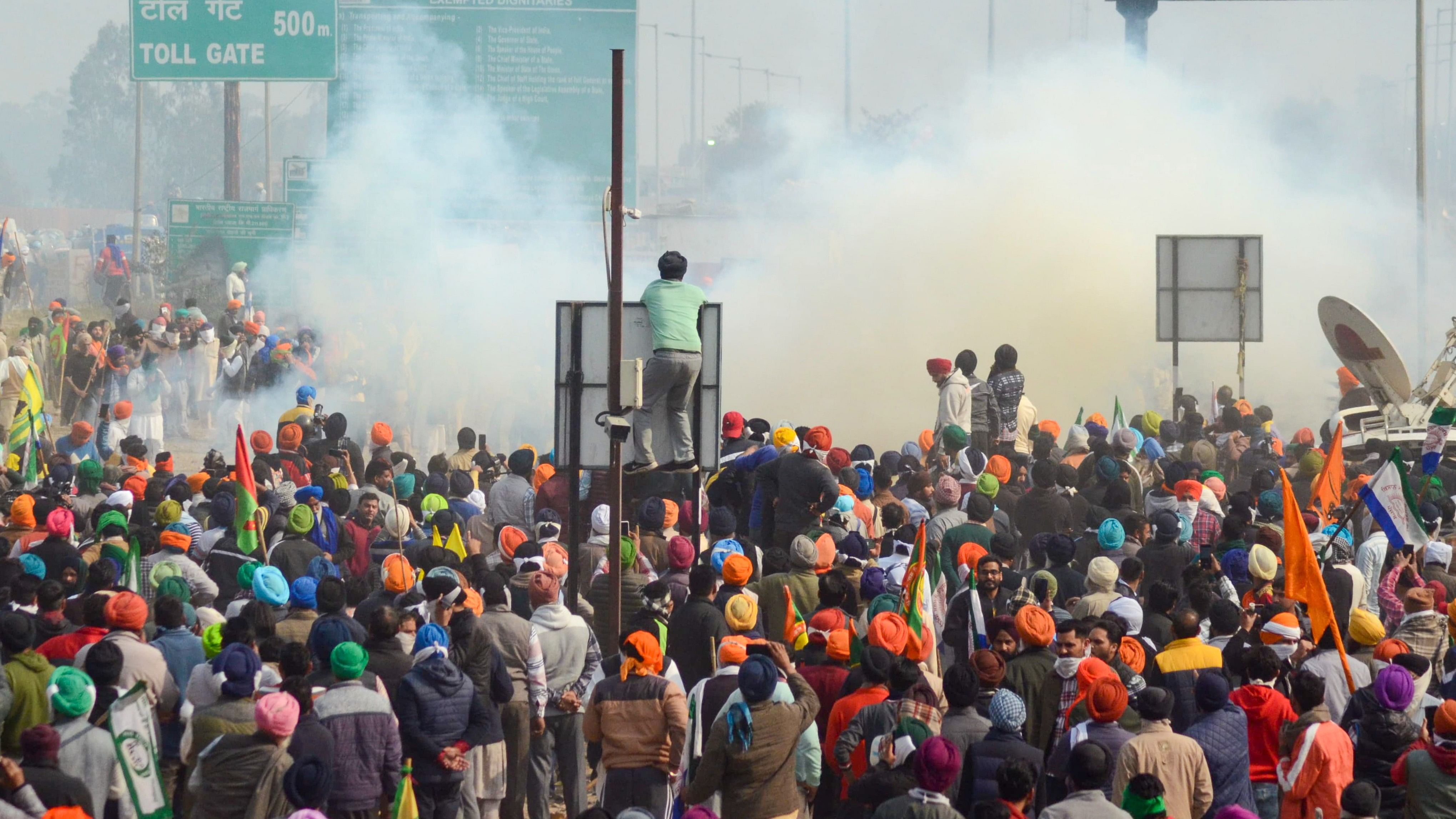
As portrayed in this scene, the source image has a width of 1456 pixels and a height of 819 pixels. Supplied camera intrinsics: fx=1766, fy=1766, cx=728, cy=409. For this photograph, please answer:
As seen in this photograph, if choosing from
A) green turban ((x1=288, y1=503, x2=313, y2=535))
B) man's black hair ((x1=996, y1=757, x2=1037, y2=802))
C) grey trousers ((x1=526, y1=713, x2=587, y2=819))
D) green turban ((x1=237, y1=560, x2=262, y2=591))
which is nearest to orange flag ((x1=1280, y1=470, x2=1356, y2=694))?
man's black hair ((x1=996, y1=757, x2=1037, y2=802))

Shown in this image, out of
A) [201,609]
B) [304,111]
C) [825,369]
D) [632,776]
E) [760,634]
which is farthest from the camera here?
[304,111]

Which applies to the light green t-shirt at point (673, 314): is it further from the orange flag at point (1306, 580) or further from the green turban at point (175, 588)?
the orange flag at point (1306, 580)

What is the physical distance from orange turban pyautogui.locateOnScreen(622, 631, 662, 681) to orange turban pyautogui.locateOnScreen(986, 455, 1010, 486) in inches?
237

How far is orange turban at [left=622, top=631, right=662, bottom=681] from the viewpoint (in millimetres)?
6879

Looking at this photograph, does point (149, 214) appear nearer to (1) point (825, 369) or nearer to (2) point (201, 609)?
(1) point (825, 369)

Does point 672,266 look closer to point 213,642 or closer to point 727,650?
point 727,650

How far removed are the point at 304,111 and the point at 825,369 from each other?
8706 centimetres

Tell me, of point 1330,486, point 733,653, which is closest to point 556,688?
point 733,653

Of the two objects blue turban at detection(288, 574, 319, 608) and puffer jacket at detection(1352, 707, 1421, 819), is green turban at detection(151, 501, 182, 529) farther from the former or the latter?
puffer jacket at detection(1352, 707, 1421, 819)

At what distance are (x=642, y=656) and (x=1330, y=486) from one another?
259 inches

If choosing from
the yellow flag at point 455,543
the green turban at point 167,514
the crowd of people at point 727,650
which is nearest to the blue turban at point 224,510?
the crowd of people at point 727,650

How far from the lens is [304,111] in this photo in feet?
348

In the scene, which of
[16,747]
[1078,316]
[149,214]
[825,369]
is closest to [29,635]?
[16,747]

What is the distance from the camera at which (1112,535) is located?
967 centimetres
